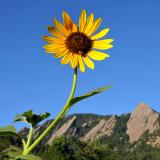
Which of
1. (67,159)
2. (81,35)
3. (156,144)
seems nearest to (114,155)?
(67,159)

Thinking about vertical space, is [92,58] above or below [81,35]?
below

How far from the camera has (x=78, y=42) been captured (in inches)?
101

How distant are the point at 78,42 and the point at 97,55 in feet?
0.54

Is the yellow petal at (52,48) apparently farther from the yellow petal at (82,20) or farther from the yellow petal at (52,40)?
the yellow petal at (82,20)

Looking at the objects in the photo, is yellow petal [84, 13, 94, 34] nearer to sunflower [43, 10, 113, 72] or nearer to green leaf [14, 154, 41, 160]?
sunflower [43, 10, 113, 72]

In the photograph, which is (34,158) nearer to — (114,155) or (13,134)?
(13,134)

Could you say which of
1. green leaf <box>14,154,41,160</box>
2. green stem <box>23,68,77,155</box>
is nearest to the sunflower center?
green stem <box>23,68,77,155</box>

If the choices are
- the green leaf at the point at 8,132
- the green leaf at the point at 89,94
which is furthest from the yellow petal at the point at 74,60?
the green leaf at the point at 8,132

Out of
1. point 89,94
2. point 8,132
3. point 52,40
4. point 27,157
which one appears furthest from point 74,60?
point 27,157

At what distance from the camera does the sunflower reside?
8.03 ft

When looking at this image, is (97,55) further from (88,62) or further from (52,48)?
(52,48)

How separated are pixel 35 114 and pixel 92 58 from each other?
0.41 meters

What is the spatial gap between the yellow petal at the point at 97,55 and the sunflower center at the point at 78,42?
0.04m

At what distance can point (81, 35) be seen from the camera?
8.35 ft
